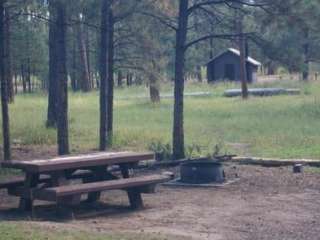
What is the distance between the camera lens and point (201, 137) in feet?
66.8

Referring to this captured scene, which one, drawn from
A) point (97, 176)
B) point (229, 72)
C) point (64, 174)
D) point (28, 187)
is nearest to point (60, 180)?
point (64, 174)

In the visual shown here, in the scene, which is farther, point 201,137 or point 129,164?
point 201,137

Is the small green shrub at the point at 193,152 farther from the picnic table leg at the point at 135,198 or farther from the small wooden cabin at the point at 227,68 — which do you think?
the small wooden cabin at the point at 227,68

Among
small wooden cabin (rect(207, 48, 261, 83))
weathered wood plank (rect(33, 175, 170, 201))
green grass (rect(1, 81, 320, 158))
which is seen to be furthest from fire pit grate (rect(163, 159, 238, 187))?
small wooden cabin (rect(207, 48, 261, 83))

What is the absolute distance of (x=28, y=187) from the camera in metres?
9.43

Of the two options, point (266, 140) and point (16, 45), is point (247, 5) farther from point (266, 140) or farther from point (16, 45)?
point (16, 45)

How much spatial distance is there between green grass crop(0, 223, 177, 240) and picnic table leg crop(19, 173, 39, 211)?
1444 mm

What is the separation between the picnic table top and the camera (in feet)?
29.7

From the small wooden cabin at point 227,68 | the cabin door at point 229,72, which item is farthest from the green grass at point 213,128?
the cabin door at point 229,72

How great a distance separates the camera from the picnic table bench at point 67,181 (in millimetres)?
8992

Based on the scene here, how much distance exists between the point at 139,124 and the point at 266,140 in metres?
6.70

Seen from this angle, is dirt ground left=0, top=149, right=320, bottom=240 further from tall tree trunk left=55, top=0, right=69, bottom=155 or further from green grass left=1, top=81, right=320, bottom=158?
green grass left=1, top=81, right=320, bottom=158

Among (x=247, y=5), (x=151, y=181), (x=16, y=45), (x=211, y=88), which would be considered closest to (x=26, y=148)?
(x=247, y=5)

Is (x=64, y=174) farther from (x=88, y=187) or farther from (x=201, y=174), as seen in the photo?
(x=201, y=174)
